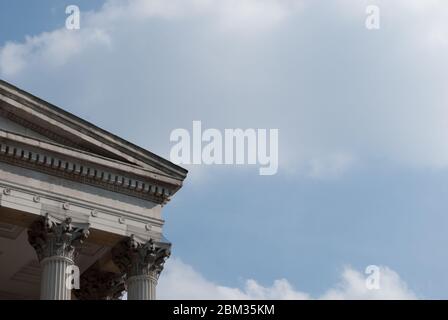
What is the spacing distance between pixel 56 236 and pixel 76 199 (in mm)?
1926

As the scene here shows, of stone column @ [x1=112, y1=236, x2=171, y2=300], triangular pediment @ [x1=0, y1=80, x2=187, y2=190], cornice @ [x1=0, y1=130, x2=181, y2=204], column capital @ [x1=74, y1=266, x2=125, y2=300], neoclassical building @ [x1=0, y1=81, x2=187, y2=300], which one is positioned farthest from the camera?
column capital @ [x1=74, y1=266, x2=125, y2=300]

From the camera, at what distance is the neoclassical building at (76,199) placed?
3525 cm

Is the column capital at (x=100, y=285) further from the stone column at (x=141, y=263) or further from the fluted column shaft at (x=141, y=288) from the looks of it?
the fluted column shaft at (x=141, y=288)

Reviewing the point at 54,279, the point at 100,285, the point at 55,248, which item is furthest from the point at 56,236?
the point at 100,285

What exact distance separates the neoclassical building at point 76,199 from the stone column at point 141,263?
38mm

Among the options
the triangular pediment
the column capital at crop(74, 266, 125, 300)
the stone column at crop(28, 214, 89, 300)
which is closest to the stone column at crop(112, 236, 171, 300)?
the stone column at crop(28, 214, 89, 300)

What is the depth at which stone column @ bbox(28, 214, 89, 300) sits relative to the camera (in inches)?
1359

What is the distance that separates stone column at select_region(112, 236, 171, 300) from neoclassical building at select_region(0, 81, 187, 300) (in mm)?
38

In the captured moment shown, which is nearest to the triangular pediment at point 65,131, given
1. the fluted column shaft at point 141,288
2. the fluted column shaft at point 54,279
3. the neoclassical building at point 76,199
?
the neoclassical building at point 76,199

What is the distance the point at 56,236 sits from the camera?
3525cm

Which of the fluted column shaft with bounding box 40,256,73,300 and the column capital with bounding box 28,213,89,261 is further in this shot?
the column capital with bounding box 28,213,89,261

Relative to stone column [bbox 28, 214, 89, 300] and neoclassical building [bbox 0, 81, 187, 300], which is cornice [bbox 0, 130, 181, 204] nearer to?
neoclassical building [bbox 0, 81, 187, 300]
